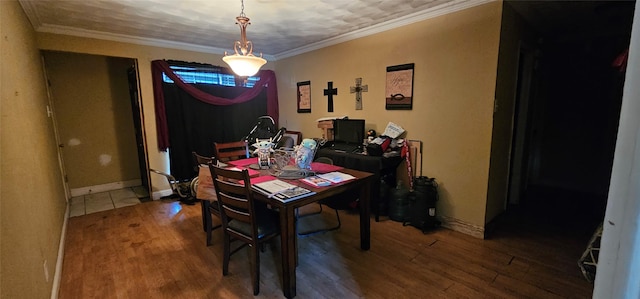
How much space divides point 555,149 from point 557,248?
239cm

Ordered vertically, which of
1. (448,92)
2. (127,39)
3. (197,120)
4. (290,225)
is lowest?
(290,225)

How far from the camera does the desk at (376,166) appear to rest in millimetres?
3080

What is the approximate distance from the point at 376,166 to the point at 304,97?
6.56 ft

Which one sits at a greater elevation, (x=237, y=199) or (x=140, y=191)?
(x=237, y=199)

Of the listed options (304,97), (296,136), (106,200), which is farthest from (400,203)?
(106,200)

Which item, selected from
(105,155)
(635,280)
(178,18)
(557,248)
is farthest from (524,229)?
(105,155)

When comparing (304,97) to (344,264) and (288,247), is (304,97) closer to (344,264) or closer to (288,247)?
(344,264)

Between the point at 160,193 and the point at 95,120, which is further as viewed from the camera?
the point at 95,120

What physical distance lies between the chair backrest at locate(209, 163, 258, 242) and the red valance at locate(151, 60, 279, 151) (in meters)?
2.49

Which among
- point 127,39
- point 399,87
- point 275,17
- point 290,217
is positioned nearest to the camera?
point 290,217

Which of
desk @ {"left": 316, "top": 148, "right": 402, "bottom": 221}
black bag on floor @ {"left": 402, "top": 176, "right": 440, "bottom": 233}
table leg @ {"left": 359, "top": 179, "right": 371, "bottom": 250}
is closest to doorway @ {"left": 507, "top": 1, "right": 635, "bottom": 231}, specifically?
black bag on floor @ {"left": 402, "top": 176, "right": 440, "bottom": 233}

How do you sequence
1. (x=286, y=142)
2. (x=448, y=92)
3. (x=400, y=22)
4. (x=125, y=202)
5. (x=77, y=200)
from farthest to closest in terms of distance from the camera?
(x=286, y=142), (x=77, y=200), (x=125, y=202), (x=400, y=22), (x=448, y=92)

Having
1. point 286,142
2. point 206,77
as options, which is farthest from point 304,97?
point 206,77

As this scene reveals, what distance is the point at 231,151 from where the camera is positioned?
10.7 ft
